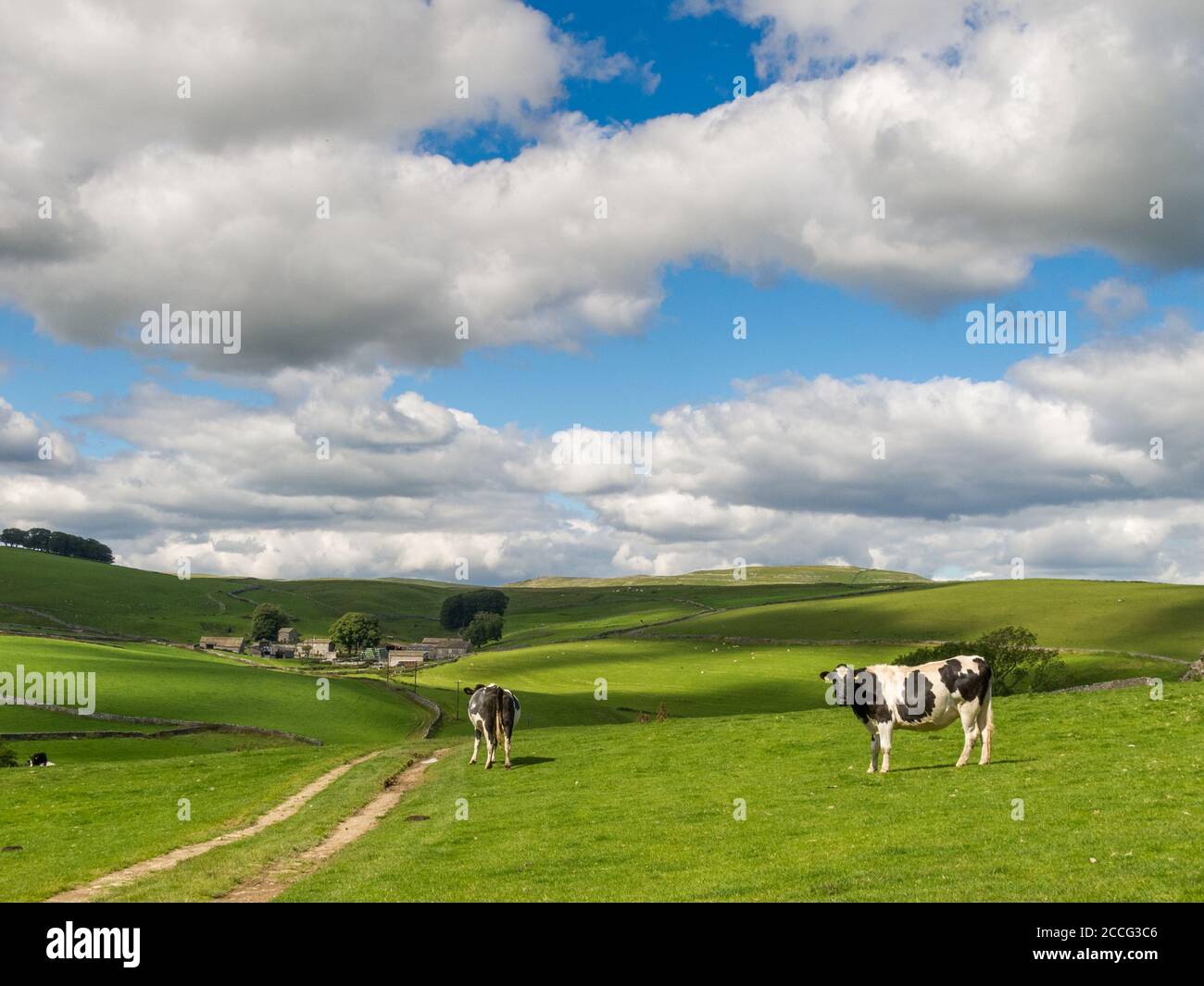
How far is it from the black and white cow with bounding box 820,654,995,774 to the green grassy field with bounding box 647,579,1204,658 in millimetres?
114736

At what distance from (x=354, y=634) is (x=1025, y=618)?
121 meters

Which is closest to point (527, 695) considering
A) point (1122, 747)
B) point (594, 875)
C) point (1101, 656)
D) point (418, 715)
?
point (418, 715)

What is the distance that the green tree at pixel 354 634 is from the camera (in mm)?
179875

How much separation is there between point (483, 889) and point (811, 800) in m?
10.8

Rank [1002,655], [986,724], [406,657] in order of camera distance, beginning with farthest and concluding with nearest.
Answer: [406,657], [1002,655], [986,724]

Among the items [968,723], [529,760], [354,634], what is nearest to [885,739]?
[968,723]

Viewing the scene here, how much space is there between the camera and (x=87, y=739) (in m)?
75.8

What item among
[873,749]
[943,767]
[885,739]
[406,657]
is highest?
[885,739]

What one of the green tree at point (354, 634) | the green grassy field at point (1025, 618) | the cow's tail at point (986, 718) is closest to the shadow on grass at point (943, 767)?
the cow's tail at point (986, 718)

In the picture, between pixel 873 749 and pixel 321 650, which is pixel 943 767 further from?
pixel 321 650

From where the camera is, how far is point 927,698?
28.9 metres

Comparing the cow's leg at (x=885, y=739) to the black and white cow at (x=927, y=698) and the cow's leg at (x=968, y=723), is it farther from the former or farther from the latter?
the cow's leg at (x=968, y=723)
